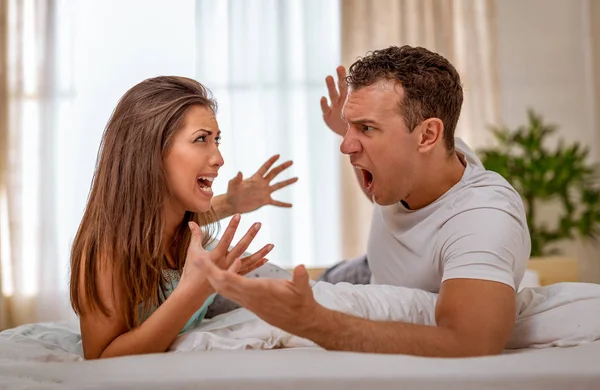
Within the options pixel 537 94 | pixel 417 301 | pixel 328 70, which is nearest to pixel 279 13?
pixel 328 70

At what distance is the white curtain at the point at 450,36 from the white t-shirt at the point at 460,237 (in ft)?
9.83

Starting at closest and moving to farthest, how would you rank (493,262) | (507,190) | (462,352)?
(462,352) < (493,262) < (507,190)

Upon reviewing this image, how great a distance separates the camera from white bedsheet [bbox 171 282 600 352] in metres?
1.44

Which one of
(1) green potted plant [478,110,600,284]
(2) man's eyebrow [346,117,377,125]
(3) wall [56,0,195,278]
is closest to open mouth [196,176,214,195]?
(2) man's eyebrow [346,117,377,125]

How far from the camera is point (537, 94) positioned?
203 inches

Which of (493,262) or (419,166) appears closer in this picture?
(493,262)

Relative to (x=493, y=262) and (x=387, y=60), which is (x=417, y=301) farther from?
(x=387, y=60)

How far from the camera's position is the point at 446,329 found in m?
1.34

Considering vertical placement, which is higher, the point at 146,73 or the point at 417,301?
the point at 146,73

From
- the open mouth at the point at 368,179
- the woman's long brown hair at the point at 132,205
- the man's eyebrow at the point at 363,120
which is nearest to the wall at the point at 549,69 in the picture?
the open mouth at the point at 368,179

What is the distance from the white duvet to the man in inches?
3.1

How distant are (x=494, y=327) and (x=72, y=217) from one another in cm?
417

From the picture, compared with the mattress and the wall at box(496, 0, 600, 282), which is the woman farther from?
the wall at box(496, 0, 600, 282)

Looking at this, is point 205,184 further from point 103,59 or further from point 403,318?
point 103,59
